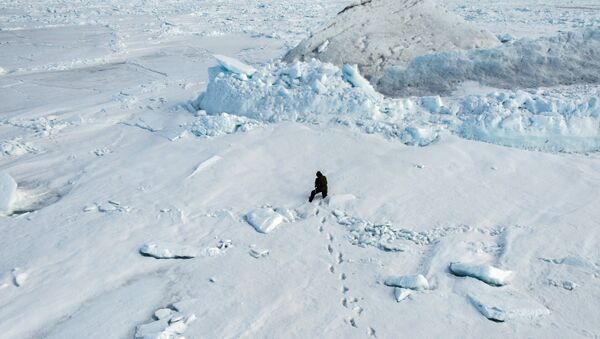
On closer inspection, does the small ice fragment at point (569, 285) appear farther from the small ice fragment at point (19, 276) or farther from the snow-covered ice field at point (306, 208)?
the small ice fragment at point (19, 276)

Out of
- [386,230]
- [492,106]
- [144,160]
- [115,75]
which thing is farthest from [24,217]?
[115,75]

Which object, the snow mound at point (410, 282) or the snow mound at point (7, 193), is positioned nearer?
the snow mound at point (410, 282)

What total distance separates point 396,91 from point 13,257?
24.4 feet

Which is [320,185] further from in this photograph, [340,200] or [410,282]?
[410,282]

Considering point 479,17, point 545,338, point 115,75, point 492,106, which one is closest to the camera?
point 545,338

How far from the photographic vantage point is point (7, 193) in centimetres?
718

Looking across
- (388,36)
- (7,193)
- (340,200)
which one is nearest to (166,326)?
(340,200)

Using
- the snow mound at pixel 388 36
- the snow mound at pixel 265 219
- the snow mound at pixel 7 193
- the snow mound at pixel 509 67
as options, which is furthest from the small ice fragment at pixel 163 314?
the snow mound at pixel 388 36

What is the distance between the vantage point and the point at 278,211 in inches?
256

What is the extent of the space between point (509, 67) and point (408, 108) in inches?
104

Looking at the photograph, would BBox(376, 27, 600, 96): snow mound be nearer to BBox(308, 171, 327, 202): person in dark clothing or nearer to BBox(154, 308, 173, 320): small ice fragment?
BBox(308, 171, 327, 202): person in dark clothing

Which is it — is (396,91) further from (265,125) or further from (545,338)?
(545,338)

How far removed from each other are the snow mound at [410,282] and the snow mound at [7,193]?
5.66 metres

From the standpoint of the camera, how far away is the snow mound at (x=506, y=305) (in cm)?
453
